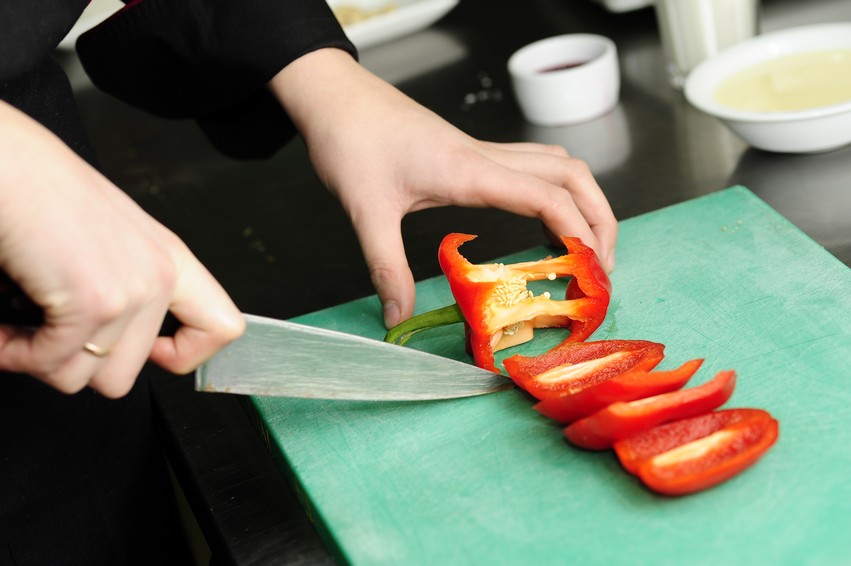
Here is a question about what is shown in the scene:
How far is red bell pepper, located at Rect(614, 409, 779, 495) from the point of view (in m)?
1.01

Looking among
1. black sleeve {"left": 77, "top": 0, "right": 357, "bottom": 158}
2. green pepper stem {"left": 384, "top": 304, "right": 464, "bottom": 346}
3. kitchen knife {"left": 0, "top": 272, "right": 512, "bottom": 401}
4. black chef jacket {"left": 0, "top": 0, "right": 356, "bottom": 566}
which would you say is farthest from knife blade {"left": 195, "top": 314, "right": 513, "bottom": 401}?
black sleeve {"left": 77, "top": 0, "right": 357, "bottom": 158}

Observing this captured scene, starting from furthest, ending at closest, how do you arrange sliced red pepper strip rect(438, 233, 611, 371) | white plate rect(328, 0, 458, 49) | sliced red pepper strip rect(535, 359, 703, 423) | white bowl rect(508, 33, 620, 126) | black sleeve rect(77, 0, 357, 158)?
white plate rect(328, 0, 458, 49), white bowl rect(508, 33, 620, 126), black sleeve rect(77, 0, 357, 158), sliced red pepper strip rect(438, 233, 611, 371), sliced red pepper strip rect(535, 359, 703, 423)

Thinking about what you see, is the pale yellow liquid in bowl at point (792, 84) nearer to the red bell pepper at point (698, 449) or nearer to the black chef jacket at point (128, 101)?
the black chef jacket at point (128, 101)

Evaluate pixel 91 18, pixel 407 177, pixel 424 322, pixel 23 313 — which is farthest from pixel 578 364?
pixel 91 18

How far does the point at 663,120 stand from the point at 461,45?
0.81 metres

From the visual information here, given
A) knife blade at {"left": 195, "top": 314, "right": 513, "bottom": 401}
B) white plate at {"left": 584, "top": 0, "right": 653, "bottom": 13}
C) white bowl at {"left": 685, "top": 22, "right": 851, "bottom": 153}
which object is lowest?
white plate at {"left": 584, "top": 0, "right": 653, "bottom": 13}

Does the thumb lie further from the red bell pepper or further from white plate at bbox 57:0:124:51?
white plate at bbox 57:0:124:51

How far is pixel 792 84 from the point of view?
183 centimetres

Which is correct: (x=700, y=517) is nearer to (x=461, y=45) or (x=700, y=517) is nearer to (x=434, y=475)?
(x=434, y=475)

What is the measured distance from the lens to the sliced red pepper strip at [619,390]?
44.1 inches

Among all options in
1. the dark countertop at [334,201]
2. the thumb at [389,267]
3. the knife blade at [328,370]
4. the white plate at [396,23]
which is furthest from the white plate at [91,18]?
the knife blade at [328,370]

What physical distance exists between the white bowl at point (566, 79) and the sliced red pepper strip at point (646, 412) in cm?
112

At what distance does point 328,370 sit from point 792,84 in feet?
3.67

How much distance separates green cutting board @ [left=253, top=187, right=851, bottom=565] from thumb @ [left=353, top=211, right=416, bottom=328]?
2.1 inches
